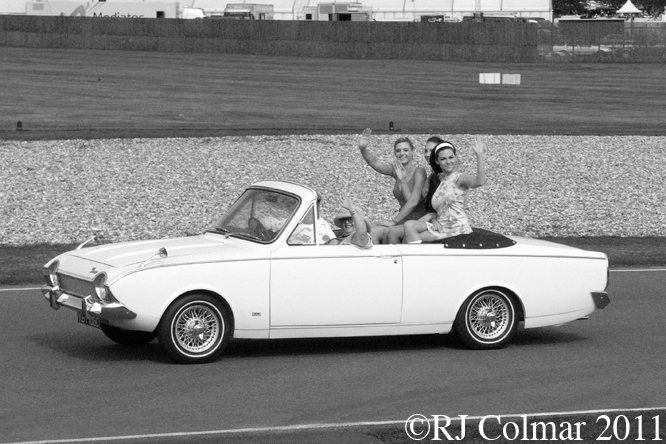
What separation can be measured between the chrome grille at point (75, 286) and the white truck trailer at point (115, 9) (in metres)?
49.8

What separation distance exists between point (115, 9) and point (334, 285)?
2028 inches

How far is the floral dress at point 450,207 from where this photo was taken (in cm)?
977

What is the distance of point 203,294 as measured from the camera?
8.51 meters

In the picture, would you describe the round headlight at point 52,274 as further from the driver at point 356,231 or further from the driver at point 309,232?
the driver at point 356,231

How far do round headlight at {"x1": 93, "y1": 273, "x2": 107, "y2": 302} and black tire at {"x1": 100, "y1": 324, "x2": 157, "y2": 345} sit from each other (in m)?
0.92

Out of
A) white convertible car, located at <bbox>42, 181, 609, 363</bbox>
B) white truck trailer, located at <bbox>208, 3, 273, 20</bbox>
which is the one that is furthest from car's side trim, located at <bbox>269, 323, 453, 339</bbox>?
white truck trailer, located at <bbox>208, 3, 273, 20</bbox>

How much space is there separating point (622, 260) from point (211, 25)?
3649 centimetres

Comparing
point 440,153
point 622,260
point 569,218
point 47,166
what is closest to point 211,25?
point 47,166

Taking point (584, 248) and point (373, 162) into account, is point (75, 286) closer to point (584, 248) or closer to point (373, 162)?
point (373, 162)

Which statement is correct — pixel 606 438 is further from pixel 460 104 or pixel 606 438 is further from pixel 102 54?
pixel 102 54

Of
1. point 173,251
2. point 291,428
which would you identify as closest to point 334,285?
point 173,251

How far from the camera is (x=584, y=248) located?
15.3 metres

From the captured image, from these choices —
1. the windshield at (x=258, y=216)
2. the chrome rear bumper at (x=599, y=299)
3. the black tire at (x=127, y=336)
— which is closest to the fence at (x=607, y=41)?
the chrome rear bumper at (x=599, y=299)

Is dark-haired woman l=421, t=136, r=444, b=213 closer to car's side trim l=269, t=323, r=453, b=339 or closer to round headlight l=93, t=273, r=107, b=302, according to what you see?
car's side trim l=269, t=323, r=453, b=339
